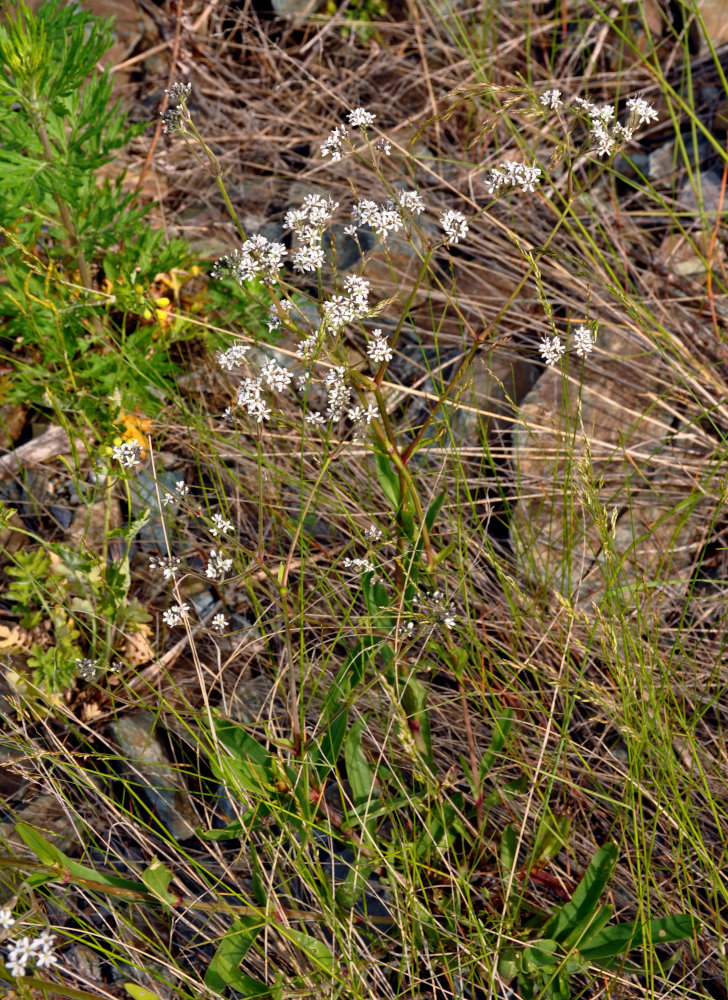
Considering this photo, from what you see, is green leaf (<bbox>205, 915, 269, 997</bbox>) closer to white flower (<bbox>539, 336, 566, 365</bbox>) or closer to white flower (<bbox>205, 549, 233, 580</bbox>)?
white flower (<bbox>205, 549, 233, 580</bbox>)

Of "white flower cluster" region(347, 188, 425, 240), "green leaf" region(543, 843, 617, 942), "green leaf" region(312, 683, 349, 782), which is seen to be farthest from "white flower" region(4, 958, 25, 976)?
"white flower cluster" region(347, 188, 425, 240)

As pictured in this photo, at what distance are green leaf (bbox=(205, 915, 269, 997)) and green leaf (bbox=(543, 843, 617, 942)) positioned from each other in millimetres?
660

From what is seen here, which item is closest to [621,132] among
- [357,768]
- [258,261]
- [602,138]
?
[602,138]

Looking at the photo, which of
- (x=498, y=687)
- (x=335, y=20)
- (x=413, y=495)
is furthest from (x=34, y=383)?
(x=335, y=20)

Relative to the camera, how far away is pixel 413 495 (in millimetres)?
1951

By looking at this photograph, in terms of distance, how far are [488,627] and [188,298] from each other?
179 centimetres

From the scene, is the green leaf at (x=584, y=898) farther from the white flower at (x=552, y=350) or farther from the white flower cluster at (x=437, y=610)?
the white flower at (x=552, y=350)

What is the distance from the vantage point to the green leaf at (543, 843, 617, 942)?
1881 millimetres

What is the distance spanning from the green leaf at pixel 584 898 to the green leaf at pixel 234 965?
660mm

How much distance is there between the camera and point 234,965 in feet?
5.96

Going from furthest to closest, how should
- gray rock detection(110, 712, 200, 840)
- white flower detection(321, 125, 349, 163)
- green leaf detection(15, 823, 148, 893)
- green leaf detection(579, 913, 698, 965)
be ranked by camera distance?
gray rock detection(110, 712, 200, 840) → white flower detection(321, 125, 349, 163) → green leaf detection(579, 913, 698, 965) → green leaf detection(15, 823, 148, 893)

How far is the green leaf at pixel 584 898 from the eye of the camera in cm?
188

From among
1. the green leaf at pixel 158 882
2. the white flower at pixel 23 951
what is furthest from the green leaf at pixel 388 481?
the white flower at pixel 23 951

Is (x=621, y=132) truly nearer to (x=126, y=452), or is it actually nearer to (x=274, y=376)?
(x=274, y=376)
